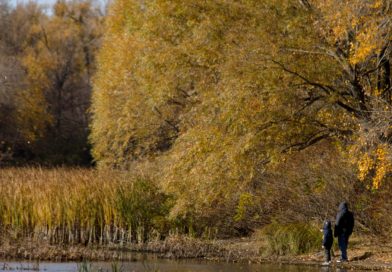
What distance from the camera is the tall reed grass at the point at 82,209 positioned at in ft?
78.9

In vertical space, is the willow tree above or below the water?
above

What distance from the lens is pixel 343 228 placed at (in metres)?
21.7

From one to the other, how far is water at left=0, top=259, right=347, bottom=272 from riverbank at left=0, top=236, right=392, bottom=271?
663 mm

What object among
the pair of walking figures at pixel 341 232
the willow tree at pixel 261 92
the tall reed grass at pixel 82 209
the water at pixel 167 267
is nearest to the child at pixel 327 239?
the pair of walking figures at pixel 341 232

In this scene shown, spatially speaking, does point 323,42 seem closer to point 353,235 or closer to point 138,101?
point 353,235

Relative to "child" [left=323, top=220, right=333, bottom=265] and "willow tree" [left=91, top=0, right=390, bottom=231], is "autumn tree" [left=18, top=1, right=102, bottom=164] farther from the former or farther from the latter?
"child" [left=323, top=220, right=333, bottom=265]

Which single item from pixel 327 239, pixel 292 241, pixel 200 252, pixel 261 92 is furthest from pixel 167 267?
pixel 261 92

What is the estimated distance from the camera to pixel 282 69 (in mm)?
22312

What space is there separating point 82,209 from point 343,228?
7124 mm

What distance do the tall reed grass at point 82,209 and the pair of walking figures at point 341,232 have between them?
19.3ft

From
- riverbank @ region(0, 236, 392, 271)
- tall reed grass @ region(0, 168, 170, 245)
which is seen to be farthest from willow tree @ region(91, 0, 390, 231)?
riverbank @ region(0, 236, 392, 271)

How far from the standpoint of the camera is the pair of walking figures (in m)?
21.5

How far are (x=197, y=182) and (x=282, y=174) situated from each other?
287cm

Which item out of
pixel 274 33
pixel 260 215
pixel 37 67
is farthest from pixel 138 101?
pixel 37 67
